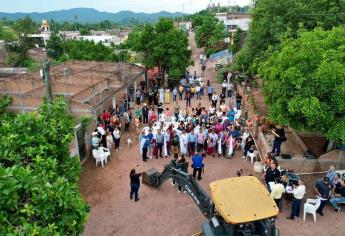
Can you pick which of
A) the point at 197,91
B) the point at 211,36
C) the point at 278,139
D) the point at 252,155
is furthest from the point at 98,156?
the point at 211,36

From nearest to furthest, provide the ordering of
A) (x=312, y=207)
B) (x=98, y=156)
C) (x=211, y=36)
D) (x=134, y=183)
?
(x=312, y=207) < (x=134, y=183) < (x=98, y=156) < (x=211, y=36)

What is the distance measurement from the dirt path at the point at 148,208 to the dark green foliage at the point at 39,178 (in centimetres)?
393

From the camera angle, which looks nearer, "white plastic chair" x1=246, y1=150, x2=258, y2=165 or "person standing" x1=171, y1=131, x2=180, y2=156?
"white plastic chair" x1=246, y1=150, x2=258, y2=165

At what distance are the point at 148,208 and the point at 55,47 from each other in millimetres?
59709

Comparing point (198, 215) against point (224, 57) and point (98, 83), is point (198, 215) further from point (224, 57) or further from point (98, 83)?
point (224, 57)

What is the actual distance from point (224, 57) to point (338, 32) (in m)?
31.0

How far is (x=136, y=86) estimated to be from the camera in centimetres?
2644

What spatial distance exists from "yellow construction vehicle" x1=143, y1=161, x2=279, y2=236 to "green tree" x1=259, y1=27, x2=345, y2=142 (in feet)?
15.4

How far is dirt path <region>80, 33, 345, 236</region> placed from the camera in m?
11.1

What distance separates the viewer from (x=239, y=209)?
8.07 m

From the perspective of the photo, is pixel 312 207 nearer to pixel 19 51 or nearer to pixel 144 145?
pixel 144 145

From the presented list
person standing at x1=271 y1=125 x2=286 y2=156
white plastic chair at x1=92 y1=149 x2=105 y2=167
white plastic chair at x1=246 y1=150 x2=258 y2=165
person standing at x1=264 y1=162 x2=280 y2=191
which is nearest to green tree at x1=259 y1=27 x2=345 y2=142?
person standing at x1=271 y1=125 x2=286 y2=156

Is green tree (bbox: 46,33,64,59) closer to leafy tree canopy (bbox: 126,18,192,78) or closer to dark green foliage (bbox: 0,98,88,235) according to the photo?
leafy tree canopy (bbox: 126,18,192,78)

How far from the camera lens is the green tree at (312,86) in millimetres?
12008
